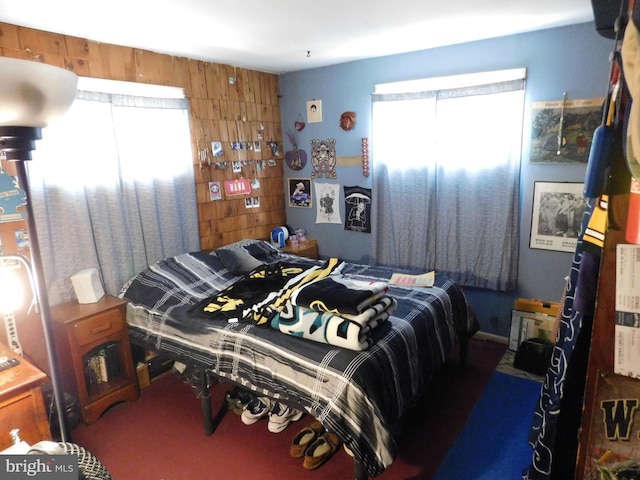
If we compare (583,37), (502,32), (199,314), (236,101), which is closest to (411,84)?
(502,32)

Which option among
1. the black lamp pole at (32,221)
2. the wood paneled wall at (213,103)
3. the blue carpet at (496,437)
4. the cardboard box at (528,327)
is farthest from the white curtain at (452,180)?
the black lamp pole at (32,221)

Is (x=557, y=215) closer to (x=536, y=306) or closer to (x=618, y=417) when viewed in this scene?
(x=536, y=306)

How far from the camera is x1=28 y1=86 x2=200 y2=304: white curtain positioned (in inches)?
98.0

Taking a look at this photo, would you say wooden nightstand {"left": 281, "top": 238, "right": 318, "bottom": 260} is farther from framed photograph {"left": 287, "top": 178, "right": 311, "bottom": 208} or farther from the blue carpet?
the blue carpet

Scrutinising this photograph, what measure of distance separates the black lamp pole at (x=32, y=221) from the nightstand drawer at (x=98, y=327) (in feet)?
3.75

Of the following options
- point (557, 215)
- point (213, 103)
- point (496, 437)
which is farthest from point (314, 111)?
point (496, 437)

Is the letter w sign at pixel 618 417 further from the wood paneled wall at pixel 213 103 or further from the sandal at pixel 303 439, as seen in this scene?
the wood paneled wall at pixel 213 103

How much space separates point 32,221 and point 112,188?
152 centimetres

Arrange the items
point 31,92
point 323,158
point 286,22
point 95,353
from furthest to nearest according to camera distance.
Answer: point 323,158, point 95,353, point 286,22, point 31,92

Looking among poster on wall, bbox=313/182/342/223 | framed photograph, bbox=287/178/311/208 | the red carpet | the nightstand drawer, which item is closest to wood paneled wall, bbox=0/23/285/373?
framed photograph, bbox=287/178/311/208

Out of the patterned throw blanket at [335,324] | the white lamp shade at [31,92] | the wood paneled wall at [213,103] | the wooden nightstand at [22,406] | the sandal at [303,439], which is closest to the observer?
the white lamp shade at [31,92]

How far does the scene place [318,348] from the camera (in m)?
1.97

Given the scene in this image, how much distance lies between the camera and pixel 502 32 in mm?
2797

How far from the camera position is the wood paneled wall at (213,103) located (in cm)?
248
